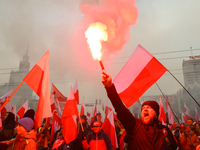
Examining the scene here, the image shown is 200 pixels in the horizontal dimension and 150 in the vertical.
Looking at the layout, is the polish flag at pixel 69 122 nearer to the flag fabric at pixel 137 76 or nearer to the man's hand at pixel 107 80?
the flag fabric at pixel 137 76

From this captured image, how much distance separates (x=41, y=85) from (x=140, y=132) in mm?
3381

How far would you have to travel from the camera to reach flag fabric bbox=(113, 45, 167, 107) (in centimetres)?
442

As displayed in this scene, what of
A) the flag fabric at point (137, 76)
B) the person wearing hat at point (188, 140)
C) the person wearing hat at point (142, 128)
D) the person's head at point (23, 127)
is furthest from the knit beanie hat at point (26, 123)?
the person wearing hat at point (188, 140)

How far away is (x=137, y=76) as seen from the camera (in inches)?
185

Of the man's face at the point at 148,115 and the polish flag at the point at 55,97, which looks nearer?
the man's face at the point at 148,115

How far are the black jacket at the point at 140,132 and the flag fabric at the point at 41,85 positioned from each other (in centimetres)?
267

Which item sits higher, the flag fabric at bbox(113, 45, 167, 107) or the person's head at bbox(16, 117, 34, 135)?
the flag fabric at bbox(113, 45, 167, 107)

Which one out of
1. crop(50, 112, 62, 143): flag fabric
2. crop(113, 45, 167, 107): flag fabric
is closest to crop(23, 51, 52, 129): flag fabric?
crop(50, 112, 62, 143): flag fabric

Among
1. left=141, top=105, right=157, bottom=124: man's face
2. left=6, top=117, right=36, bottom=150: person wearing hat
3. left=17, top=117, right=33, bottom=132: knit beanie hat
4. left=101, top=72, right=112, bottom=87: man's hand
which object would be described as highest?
left=101, top=72, right=112, bottom=87: man's hand

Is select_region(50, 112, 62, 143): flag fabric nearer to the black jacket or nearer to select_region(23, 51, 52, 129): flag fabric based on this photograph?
select_region(23, 51, 52, 129): flag fabric

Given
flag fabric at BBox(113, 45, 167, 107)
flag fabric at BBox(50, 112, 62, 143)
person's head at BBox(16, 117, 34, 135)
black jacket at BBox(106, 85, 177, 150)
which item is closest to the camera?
black jacket at BBox(106, 85, 177, 150)

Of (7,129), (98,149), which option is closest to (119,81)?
(98,149)

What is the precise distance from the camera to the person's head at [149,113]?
2285mm

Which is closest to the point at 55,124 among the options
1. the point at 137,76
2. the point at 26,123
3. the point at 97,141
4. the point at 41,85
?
the point at 41,85
